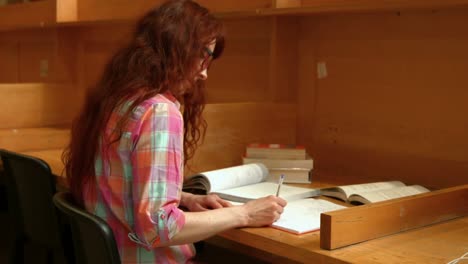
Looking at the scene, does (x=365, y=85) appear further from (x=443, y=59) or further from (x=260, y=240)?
(x=260, y=240)

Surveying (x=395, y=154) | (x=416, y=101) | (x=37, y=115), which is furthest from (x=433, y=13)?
(x=37, y=115)

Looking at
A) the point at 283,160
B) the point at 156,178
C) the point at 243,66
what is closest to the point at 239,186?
the point at 283,160

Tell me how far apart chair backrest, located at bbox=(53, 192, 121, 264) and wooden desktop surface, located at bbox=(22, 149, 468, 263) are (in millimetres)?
276

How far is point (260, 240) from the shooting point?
57.5 inches

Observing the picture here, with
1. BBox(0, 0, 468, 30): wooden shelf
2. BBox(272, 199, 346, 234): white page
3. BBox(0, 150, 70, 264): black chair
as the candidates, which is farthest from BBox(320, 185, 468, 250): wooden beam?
BBox(0, 150, 70, 264): black chair

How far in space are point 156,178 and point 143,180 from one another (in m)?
0.03

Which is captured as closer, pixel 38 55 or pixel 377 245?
pixel 377 245

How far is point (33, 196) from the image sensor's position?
2049 millimetres

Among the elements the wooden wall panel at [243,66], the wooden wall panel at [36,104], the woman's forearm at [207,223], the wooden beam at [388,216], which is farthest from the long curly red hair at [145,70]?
the wooden wall panel at [36,104]

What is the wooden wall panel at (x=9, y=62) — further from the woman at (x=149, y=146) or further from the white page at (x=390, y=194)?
the white page at (x=390, y=194)

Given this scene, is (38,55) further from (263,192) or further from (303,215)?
(303,215)

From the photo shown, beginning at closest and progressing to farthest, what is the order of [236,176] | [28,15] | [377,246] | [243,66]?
[377,246]
[236,176]
[243,66]
[28,15]

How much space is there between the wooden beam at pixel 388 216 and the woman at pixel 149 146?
22 cm

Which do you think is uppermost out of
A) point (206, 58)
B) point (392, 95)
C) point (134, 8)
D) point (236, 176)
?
point (134, 8)
